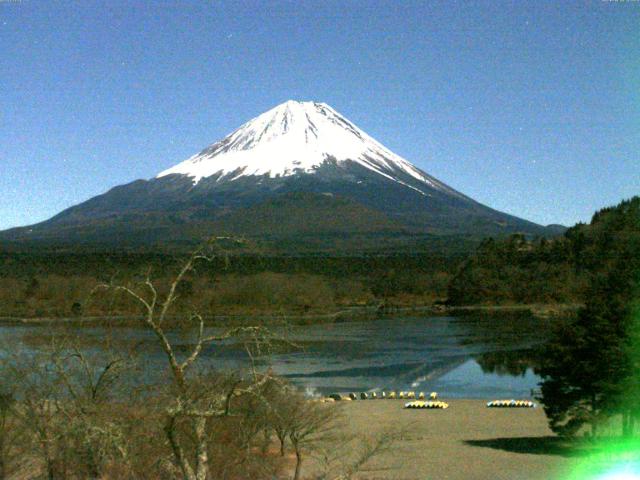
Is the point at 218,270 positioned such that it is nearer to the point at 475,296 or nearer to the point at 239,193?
the point at 475,296

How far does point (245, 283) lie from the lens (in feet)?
242

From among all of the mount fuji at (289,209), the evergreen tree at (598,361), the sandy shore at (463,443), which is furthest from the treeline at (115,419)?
the mount fuji at (289,209)

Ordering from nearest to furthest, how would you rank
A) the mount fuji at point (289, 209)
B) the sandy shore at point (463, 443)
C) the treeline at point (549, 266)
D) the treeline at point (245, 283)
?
the sandy shore at point (463, 443) → the treeline at point (245, 283) → the treeline at point (549, 266) → the mount fuji at point (289, 209)

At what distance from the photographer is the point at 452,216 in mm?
166875

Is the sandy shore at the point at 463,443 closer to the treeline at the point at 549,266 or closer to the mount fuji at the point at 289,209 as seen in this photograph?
the treeline at the point at 549,266

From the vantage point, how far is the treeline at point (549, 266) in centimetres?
7688

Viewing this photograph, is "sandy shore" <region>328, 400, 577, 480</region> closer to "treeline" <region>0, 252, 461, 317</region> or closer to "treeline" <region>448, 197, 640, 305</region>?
"treeline" <region>0, 252, 461, 317</region>

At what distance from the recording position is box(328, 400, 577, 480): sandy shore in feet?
50.8

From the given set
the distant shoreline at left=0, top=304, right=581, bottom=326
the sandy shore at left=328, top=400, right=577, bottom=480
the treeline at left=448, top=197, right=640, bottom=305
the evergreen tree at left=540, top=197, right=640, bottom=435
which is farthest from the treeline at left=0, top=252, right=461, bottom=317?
the evergreen tree at left=540, top=197, right=640, bottom=435

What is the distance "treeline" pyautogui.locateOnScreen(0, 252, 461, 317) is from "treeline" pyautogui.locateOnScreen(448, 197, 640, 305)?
173 inches

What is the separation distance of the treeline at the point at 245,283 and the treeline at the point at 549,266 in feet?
14.4

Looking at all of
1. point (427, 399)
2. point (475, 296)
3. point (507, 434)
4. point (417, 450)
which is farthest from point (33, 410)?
point (475, 296)

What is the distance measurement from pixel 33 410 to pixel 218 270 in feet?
237

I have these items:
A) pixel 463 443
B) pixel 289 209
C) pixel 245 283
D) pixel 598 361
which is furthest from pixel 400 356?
pixel 289 209
